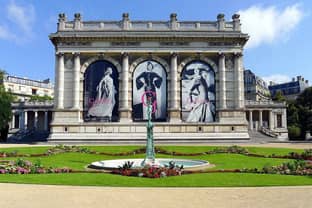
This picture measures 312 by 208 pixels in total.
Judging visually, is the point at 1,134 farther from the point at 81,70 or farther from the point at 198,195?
the point at 198,195

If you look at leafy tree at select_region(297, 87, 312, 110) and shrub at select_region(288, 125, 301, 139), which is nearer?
shrub at select_region(288, 125, 301, 139)

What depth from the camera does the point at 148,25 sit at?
52625 mm

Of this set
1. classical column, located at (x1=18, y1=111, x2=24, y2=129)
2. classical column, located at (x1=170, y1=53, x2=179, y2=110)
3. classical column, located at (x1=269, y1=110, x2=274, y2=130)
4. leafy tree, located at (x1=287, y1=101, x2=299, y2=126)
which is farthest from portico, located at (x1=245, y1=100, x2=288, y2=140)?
classical column, located at (x1=18, y1=111, x2=24, y2=129)

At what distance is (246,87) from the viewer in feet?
413

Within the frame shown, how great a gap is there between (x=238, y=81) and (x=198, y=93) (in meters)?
7.12

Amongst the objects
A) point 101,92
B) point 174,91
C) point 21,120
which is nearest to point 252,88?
point 174,91

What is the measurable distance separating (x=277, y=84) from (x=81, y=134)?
121599 millimetres

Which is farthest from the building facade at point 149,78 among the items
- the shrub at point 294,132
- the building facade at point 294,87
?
the building facade at point 294,87

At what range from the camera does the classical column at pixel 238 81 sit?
50469 mm

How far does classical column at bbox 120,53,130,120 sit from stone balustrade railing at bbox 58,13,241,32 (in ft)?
19.1

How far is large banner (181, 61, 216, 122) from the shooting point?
165ft

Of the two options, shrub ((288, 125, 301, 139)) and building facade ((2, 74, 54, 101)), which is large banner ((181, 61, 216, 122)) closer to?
shrub ((288, 125, 301, 139))

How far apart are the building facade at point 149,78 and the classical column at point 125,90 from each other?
0.17 m

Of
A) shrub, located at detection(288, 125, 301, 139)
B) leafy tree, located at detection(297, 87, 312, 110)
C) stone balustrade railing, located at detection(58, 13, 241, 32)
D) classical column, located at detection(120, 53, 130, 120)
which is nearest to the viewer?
classical column, located at detection(120, 53, 130, 120)
